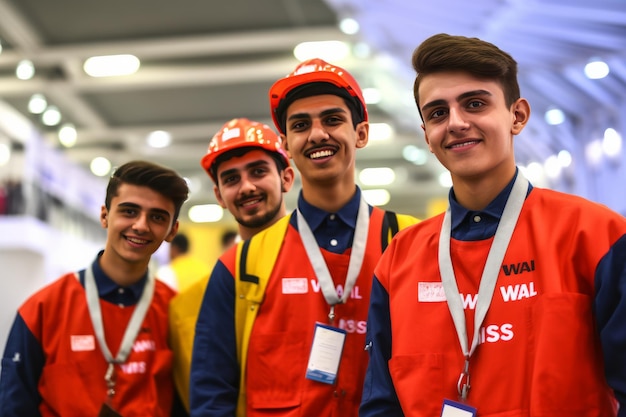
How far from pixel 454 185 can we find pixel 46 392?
1819 millimetres

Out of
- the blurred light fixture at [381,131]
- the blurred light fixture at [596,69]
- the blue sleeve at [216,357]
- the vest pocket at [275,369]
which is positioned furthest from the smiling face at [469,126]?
the blurred light fixture at [381,131]

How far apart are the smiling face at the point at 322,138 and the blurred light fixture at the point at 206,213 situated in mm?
23722

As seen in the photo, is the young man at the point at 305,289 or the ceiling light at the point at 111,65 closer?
the young man at the point at 305,289

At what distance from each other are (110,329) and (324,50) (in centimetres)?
1045

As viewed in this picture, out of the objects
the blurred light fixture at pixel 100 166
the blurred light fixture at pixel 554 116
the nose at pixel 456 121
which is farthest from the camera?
the blurred light fixture at pixel 100 166

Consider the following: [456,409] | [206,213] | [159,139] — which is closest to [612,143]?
[456,409]

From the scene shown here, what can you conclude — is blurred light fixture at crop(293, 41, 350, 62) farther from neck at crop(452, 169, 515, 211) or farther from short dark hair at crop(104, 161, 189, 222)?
neck at crop(452, 169, 515, 211)

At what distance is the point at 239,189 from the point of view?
321 centimetres

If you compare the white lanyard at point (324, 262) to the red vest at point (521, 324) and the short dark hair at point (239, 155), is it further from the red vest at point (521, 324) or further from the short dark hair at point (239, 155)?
the short dark hair at point (239, 155)

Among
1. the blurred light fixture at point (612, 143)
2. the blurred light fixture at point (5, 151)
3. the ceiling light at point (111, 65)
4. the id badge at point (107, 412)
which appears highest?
the ceiling light at point (111, 65)

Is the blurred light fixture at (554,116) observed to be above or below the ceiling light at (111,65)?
below

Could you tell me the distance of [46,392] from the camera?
9.53 ft

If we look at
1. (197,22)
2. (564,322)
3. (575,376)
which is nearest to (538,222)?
(564,322)

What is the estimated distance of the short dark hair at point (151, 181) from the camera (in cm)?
311
